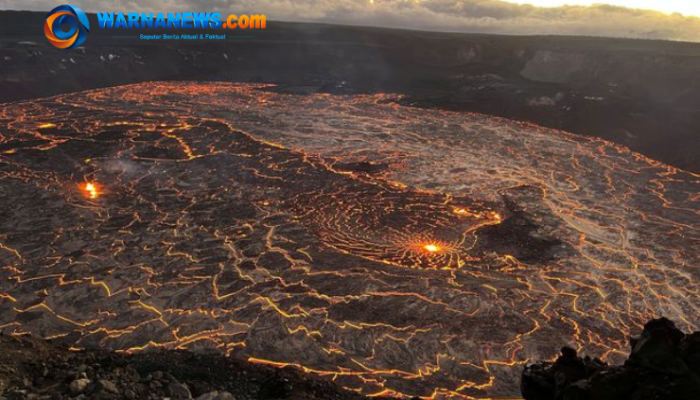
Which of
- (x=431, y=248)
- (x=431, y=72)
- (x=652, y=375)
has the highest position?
(x=431, y=72)

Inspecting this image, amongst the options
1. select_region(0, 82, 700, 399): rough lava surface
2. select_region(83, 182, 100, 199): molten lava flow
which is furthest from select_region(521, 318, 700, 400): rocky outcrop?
select_region(83, 182, 100, 199): molten lava flow

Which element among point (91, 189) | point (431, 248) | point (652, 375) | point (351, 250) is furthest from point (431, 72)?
point (652, 375)

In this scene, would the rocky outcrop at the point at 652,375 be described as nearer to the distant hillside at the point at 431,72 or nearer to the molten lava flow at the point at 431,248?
the molten lava flow at the point at 431,248

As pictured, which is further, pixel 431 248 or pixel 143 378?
pixel 431 248

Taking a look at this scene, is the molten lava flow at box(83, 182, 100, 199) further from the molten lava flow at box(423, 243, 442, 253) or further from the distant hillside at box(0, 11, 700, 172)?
the distant hillside at box(0, 11, 700, 172)

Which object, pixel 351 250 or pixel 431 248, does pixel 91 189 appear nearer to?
pixel 351 250
